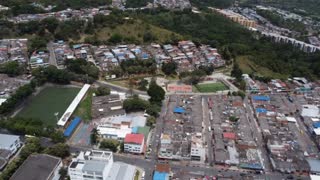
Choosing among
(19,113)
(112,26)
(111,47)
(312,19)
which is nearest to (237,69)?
(111,47)

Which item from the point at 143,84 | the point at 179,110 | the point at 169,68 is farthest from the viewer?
the point at 169,68

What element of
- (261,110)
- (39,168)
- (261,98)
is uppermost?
(39,168)

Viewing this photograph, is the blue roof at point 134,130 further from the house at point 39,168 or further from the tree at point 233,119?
the tree at point 233,119

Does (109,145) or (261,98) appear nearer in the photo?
(109,145)

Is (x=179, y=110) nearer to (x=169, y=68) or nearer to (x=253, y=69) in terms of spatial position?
(x=169, y=68)

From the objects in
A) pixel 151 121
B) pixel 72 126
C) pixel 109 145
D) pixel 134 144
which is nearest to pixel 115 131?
pixel 109 145

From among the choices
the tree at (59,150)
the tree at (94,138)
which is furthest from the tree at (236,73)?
the tree at (59,150)
